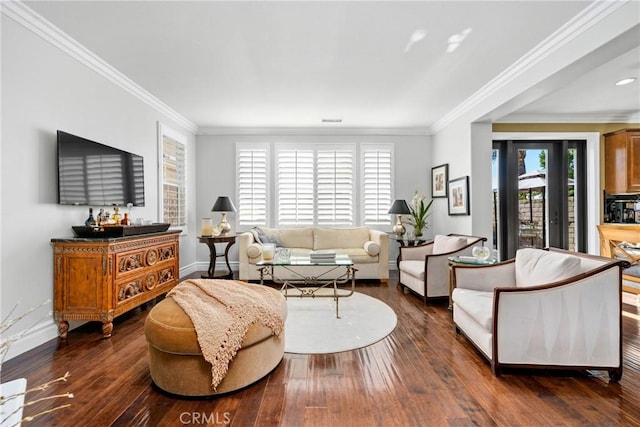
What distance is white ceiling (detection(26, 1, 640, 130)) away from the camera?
2604 mm

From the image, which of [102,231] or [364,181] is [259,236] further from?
[102,231]

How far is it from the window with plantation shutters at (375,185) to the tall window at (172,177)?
3200 millimetres

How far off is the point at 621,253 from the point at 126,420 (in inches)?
236

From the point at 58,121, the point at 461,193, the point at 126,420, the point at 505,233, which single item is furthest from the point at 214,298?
the point at 505,233

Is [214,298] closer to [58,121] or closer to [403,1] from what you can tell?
[58,121]

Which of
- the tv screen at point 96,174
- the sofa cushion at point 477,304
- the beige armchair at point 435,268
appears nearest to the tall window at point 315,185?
the beige armchair at point 435,268

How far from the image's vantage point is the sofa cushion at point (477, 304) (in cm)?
243

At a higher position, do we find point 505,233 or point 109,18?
point 109,18

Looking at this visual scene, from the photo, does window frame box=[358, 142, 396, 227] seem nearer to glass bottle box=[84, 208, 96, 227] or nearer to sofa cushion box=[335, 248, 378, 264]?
sofa cushion box=[335, 248, 378, 264]

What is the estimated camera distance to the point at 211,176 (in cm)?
616

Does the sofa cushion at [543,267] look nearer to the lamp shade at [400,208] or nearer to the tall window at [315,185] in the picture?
the lamp shade at [400,208]

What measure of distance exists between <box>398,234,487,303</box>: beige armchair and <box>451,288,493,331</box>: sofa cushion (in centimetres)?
96

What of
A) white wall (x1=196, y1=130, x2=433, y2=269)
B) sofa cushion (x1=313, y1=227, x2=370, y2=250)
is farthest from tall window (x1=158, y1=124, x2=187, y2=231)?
sofa cushion (x1=313, y1=227, x2=370, y2=250)

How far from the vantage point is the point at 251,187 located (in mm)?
6137
